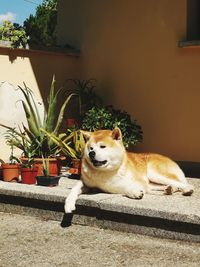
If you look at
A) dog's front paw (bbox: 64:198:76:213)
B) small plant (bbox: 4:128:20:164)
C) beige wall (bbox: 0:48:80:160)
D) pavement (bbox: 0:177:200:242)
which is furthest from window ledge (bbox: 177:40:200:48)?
dog's front paw (bbox: 64:198:76:213)

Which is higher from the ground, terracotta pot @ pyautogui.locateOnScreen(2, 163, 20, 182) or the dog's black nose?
the dog's black nose

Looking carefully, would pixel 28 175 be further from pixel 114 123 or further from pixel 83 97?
pixel 83 97

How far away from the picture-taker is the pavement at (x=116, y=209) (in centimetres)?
512

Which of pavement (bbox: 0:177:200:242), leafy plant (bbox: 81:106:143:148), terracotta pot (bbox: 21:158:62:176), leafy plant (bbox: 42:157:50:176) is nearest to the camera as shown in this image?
pavement (bbox: 0:177:200:242)

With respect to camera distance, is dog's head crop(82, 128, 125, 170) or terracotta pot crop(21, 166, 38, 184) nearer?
dog's head crop(82, 128, 125, 170)

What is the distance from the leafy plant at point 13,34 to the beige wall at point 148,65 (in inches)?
46.0

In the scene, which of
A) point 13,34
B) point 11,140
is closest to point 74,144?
point 11,140

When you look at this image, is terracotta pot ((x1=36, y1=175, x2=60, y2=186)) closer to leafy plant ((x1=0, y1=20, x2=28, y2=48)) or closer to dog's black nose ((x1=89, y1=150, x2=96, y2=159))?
dog's black nose ((x1=89, y1=150, x2=96, y2=159))

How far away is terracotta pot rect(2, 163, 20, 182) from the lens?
705 centimetres

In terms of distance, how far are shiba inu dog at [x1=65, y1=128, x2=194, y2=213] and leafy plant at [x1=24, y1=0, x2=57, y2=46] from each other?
11.0ft

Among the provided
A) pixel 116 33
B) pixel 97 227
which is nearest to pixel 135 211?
pixel 97 227

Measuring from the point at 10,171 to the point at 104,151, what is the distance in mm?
1903

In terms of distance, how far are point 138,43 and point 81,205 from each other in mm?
3501

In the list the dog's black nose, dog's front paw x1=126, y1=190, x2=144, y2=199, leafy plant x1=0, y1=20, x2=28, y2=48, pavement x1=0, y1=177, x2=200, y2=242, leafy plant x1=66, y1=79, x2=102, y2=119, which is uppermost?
leafy plant x1=0, y1=20, x2=28, y2=48
